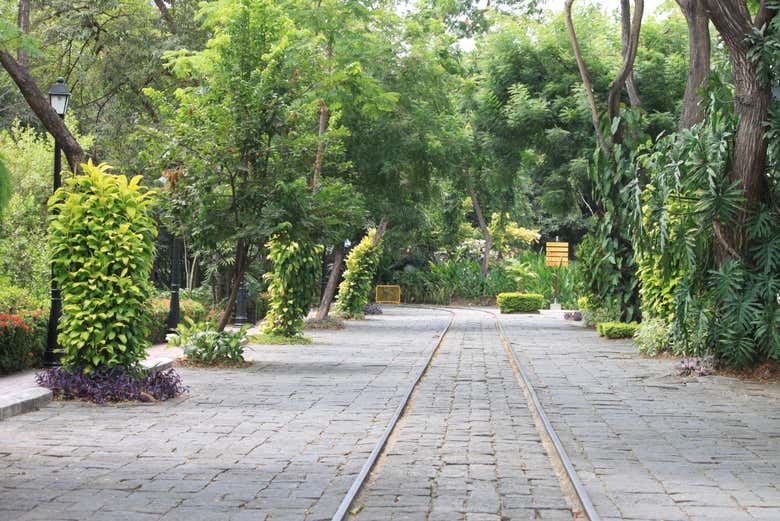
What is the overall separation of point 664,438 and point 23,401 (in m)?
6.38

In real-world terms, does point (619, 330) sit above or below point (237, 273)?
below

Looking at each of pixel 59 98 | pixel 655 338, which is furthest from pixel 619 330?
pixel 59 98

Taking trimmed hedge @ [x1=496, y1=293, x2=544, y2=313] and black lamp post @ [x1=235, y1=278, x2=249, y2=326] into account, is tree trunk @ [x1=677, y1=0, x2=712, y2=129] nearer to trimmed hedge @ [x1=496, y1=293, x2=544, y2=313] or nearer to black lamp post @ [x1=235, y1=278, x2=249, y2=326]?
black lamp post @ [x1=235, y1=278, x2=249, y2=326]

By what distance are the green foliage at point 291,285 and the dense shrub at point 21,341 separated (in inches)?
271

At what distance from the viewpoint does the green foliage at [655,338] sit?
17547mm

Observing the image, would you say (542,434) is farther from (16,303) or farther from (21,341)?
(16,303)

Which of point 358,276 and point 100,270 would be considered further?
point 358,276

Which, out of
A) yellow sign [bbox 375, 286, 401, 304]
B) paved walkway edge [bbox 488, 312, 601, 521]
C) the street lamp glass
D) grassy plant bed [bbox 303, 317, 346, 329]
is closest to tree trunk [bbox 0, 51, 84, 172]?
the street lamp glass

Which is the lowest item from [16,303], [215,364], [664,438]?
[664,438]

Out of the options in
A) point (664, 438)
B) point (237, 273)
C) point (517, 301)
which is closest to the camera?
point (664, 438)

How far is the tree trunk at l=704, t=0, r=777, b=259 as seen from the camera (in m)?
13.2

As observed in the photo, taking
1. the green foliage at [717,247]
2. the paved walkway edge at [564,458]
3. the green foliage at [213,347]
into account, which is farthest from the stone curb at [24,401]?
the green foliage at [717,247]

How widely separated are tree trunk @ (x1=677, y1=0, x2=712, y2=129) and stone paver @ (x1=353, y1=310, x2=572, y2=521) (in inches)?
284

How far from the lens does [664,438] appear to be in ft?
28.9
